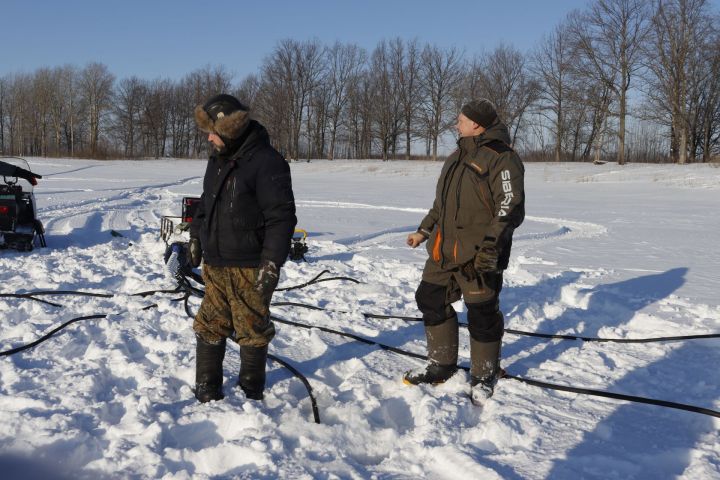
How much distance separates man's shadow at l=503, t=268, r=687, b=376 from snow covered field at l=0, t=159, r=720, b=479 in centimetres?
2

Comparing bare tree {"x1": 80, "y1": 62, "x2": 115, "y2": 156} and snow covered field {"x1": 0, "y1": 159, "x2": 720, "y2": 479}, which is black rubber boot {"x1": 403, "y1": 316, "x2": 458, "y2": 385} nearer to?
snow covered field {"x1": 0, "y1": 159, "x2": 720, "y2": 479}

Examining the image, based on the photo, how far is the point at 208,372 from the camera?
10.3ft

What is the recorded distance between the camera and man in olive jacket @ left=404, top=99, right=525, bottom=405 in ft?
10.1

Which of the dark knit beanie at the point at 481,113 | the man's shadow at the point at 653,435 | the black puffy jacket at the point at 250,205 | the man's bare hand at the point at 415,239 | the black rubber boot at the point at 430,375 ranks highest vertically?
the dark knit beanie at the point at 481,113

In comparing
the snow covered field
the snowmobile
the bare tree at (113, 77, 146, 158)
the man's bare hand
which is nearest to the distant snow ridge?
the snow covered field

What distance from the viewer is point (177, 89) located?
64.0m

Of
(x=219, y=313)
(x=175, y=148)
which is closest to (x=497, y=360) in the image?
(x=219, y=313)

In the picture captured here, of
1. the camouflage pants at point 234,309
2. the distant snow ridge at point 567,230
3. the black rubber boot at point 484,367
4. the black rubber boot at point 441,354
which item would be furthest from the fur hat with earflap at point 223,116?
the distant snow ridge at point 567,230

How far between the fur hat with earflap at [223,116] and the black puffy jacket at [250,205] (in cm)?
7

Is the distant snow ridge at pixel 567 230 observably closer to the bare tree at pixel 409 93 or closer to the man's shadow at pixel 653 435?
the man's shadow at pixel 653 435

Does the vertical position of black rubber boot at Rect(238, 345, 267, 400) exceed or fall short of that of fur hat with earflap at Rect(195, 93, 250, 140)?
it falls short

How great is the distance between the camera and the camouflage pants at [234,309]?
3.08m

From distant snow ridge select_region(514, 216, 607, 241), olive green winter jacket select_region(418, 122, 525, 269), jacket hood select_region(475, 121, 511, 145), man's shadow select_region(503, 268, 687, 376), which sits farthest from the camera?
distant snow ridge select_region(514, 216, 607, 241)

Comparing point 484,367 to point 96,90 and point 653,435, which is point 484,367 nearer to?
point 653,435
